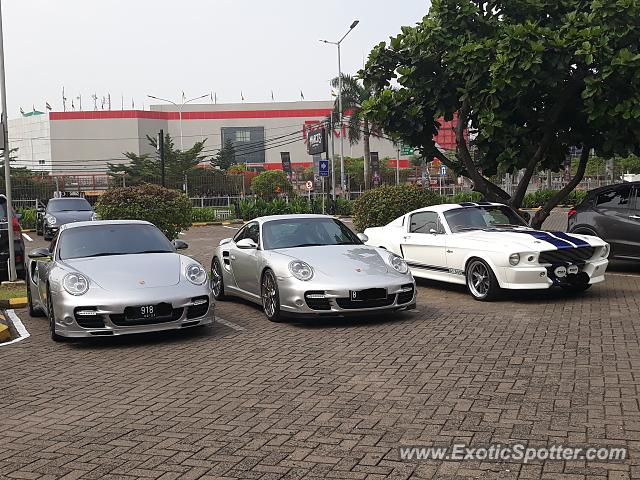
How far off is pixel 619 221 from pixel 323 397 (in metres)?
9.33

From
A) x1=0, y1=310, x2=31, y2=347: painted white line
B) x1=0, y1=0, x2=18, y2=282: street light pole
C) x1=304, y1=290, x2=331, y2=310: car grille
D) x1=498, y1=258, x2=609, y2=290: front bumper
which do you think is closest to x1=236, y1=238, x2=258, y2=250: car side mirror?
x1=304, y1=290, x2=331, y2=310: car grille

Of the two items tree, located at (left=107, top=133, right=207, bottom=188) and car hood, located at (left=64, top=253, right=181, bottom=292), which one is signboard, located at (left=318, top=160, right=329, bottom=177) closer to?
Answer: car hood, located at (left=64, top=253, right=181, bottom=292)

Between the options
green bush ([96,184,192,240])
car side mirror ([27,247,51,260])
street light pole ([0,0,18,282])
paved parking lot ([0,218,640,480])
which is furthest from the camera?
green bush ([96,184,192,240])

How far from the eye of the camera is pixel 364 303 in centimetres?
923

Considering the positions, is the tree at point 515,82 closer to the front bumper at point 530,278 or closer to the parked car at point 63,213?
the front bumper at point 530,278

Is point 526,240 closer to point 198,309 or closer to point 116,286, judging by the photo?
point 198,309

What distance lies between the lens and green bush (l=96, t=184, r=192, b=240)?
53.6 ft

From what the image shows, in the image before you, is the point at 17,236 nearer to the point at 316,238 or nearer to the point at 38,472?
the point at 316,238

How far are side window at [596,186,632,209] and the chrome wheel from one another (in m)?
4.02

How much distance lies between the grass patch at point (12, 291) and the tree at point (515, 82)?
26.6ft

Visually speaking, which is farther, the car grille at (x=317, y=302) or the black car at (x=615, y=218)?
the black car at (x=615, y=218)

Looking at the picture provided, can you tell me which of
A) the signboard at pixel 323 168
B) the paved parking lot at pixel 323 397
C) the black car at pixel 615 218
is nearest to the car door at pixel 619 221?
the black car at pixel 615 218

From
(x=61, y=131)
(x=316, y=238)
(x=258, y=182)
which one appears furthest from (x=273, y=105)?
(x=316, y=238)

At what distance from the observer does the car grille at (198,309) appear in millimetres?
8617
